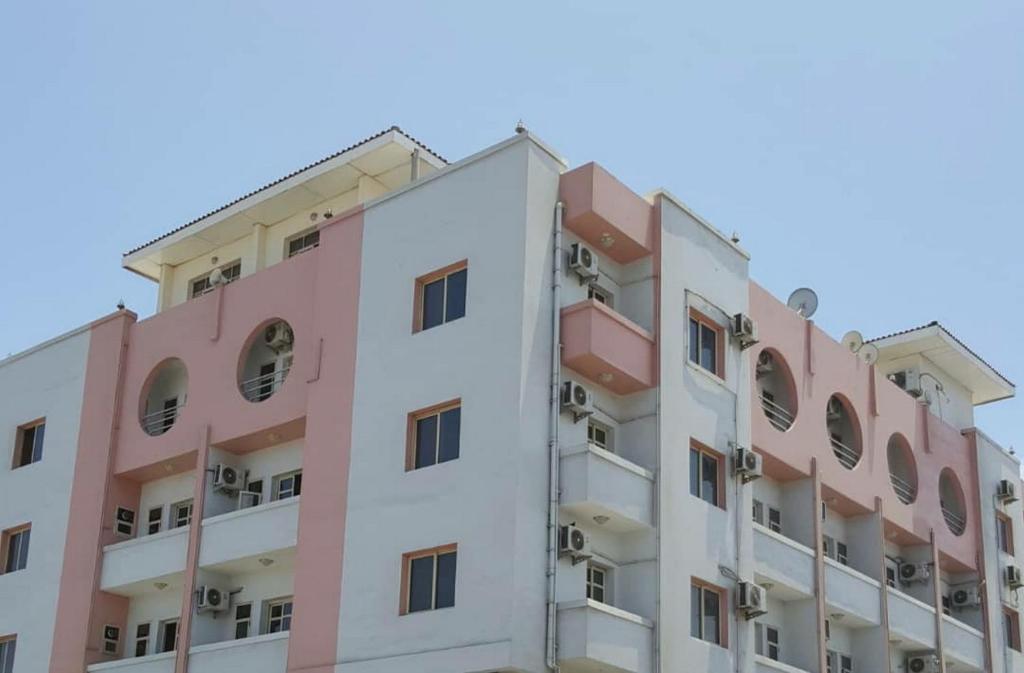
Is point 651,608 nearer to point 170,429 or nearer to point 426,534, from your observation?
point 426,534

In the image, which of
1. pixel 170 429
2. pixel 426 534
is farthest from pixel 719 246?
pixel 170 429

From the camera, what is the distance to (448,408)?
30047 millimetres

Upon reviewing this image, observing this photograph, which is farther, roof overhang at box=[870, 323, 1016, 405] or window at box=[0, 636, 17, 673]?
roof overhang at box=[870, 323, 1016, 405]

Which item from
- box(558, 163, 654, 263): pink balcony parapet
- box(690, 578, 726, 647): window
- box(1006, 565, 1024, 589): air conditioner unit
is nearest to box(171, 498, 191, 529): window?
box(558, 163, 654, 263): pink balcony parapet

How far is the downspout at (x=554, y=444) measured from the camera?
27859mm

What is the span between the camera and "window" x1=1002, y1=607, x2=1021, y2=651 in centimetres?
4294

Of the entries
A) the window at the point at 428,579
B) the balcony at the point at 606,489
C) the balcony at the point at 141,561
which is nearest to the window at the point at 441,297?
the balcony at the point at 606,489

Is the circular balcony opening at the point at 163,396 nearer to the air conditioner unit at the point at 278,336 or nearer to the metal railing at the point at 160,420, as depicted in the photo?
the metal railing at the point at 160,420

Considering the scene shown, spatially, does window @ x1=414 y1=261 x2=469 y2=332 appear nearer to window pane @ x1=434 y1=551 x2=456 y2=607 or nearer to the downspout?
the downspout

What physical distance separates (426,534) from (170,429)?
8.90 meters

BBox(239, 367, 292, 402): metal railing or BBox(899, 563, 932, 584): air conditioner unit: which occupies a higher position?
BBox(239, 367, 292, 402): metal railing

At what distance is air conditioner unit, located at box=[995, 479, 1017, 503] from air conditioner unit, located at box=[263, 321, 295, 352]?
66.7 ft

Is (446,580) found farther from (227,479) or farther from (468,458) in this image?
(227,479)

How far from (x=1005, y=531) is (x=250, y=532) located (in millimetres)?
21808
